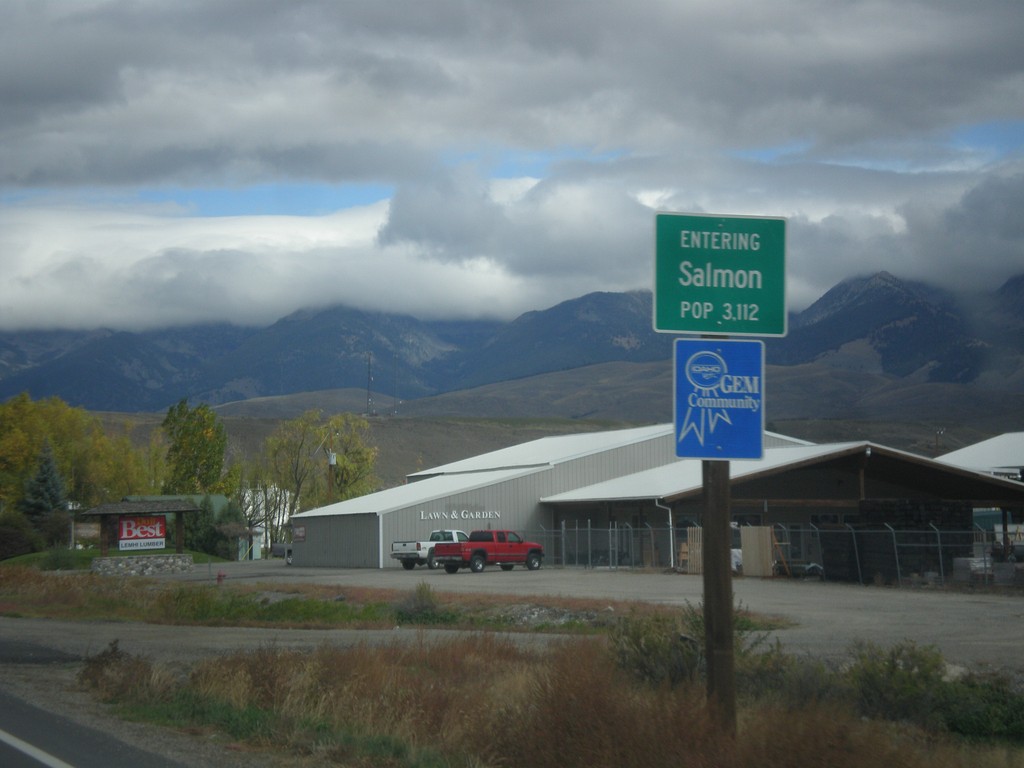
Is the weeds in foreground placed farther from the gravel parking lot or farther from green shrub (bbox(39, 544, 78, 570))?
green shrub (bbox(39, 544, 78, 570))

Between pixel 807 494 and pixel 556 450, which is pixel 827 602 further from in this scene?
pixel 556 450

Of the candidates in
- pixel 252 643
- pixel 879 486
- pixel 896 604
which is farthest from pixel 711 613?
pixel 879 486

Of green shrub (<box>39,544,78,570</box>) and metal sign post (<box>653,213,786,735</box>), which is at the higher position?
metal sign post (<box>653,213,786,735</box>)

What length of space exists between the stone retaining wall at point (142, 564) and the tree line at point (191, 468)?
2567cm

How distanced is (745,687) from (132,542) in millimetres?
43708

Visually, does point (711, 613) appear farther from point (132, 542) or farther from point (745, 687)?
point (132, 542)

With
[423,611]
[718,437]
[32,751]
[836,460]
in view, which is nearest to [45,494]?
[836,460]

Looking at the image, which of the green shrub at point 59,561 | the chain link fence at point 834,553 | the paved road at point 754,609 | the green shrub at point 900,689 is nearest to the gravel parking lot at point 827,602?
the paved road at point 754,609

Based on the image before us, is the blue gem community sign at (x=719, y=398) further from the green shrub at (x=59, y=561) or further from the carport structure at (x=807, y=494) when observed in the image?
the green shrub at (x=59, y=561)

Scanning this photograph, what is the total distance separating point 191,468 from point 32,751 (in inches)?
3205

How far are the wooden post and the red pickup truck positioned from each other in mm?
42849

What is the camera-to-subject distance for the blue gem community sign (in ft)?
24.8

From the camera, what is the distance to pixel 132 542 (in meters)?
50.5

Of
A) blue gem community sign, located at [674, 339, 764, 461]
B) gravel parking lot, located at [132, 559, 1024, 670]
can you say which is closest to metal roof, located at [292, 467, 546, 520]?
gravel parking lot, located at [132, 559, 1024, 670]
